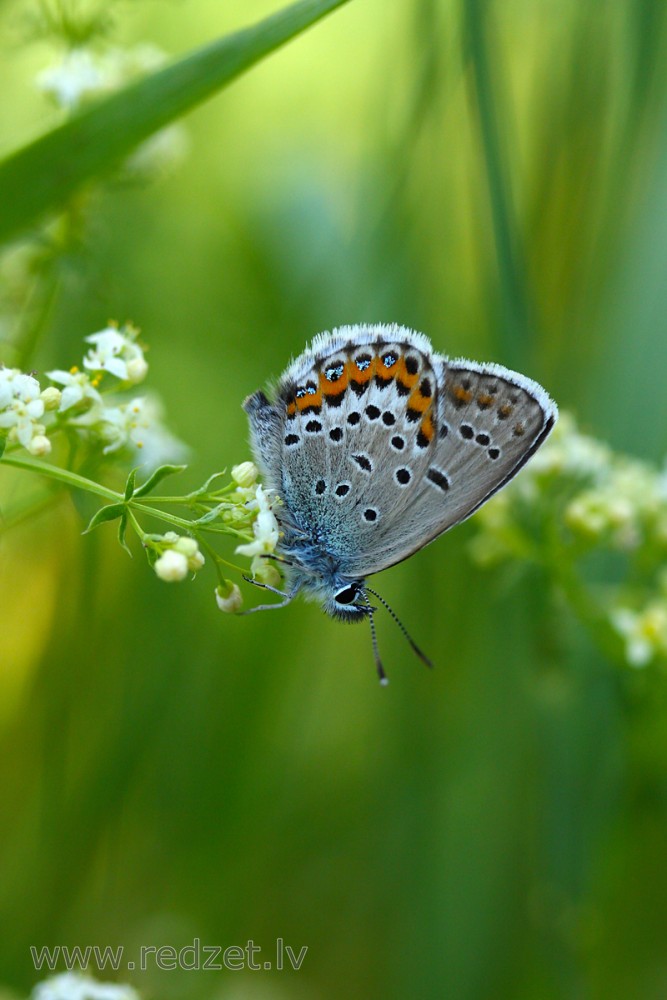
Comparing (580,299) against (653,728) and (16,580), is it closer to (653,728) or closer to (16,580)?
(653,728)

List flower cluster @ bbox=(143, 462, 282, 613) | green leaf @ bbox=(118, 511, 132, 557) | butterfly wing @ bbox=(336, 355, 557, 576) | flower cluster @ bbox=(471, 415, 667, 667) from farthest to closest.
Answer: flower cluster @ bbox=(471, 415, 667, 667) < butterfly wing @ bbox=(336, 355, 557, 576) < flower cluster @ bbox=(143, 462, 282, 613) < green leaf @ bbox=(118, 511, 132, 557)

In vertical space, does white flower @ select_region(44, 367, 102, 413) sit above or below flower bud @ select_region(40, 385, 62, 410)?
above

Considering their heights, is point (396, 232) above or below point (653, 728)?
above

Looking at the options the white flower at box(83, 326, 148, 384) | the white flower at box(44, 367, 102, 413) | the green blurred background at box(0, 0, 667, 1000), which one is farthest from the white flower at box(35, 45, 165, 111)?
the white flower at box(44, 367, 102, 413)

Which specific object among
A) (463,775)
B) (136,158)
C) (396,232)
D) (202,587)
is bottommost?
(463,775)

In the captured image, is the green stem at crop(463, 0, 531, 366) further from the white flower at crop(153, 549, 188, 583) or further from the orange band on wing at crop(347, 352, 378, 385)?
the white flower at crop(153, 549, 188, 583)

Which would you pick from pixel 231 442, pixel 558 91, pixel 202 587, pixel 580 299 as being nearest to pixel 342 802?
pixel 202 587
